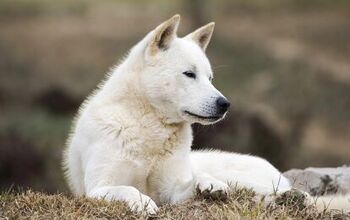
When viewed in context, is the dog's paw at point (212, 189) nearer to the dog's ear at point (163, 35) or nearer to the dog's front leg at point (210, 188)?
the dog's front leg at point (210, 188)

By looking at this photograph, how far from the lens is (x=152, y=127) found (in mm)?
9297

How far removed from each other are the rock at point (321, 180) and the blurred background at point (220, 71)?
433 inches

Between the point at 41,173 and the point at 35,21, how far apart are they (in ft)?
62.3

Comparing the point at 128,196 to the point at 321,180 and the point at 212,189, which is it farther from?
the point at 321,180

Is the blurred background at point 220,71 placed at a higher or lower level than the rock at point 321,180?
lower

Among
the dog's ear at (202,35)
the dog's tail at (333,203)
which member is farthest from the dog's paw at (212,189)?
the dog's ear at (202,35)

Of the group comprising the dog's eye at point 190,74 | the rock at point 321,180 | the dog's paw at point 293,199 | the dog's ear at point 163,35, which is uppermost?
the dog's ear at point 163,35

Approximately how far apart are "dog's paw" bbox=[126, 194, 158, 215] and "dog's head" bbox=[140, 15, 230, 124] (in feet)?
4.43

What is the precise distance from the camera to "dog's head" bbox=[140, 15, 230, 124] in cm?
919

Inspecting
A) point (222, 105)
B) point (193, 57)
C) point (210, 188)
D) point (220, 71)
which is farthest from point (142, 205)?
point (220, 71)

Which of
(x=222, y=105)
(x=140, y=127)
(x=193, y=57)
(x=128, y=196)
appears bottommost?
(x=128, y=196)

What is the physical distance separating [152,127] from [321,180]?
8.58 ft

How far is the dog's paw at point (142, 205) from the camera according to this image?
315 inches

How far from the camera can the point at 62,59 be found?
119ft
